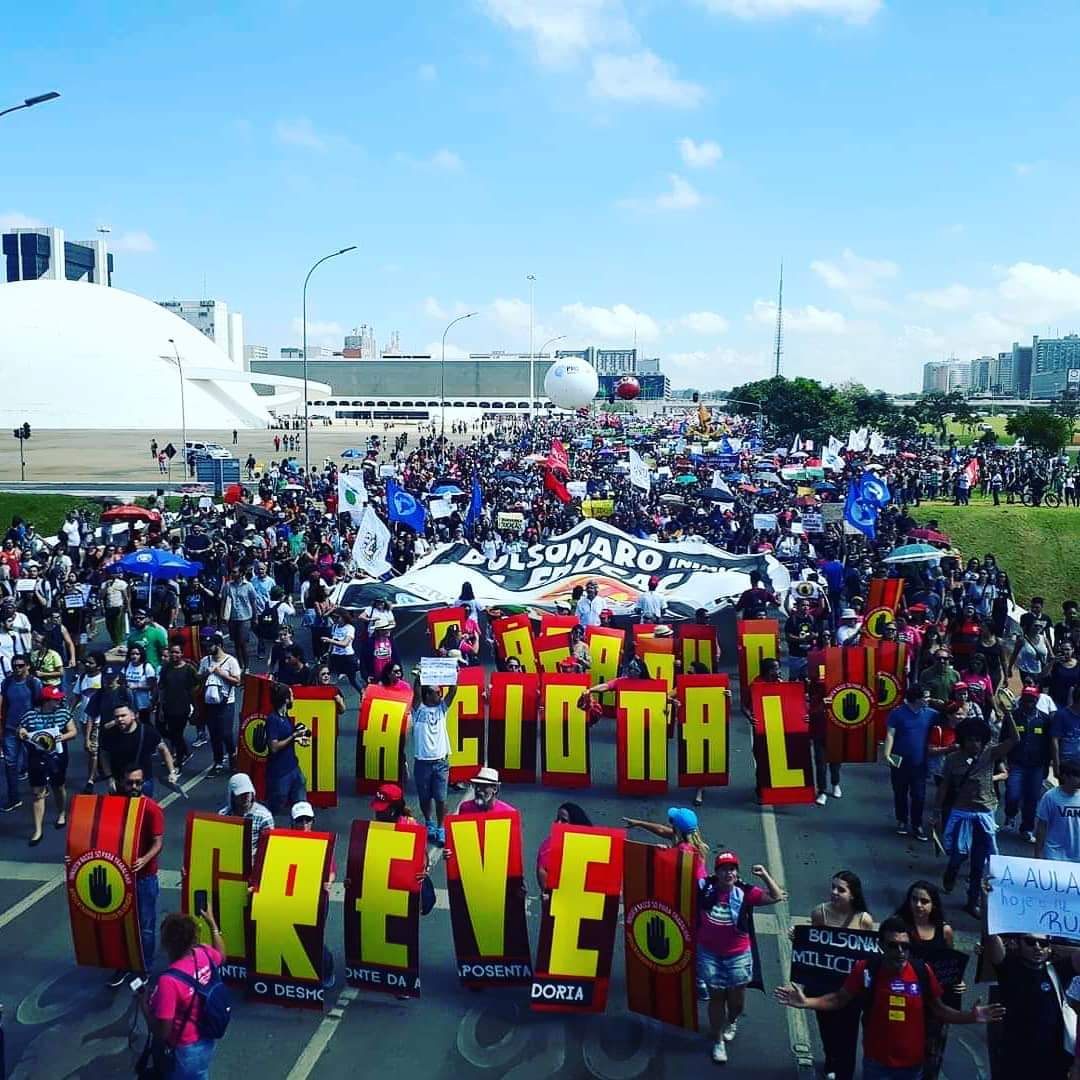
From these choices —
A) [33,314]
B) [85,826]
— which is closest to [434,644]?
[85,826]

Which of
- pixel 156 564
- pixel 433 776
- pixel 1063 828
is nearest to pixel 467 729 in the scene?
pixel 433 776

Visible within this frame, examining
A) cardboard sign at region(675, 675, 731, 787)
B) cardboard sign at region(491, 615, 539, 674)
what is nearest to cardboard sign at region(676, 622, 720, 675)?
cardboard sign at region(491, 615, 539, 674)

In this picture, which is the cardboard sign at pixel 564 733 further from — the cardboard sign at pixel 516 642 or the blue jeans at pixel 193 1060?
the blue jeans at pixel 193 1060

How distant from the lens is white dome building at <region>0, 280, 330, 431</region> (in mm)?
87875

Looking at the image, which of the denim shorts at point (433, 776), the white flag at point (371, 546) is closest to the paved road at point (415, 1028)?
the denim shorts at point (433, 776)

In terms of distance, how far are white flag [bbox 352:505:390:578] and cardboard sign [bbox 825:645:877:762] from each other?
28.4 feet

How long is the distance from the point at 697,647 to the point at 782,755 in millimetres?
3260

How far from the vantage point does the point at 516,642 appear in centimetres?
1302

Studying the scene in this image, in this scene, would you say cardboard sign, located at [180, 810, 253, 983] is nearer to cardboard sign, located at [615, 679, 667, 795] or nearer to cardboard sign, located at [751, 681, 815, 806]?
cardboard sign, located at [615, 679, 667, 795]

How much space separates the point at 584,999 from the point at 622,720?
3.74 m

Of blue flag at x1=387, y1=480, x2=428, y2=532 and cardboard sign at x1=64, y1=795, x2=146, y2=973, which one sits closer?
cardboard sign at x1=64, y1=795, x2=146, y2=973

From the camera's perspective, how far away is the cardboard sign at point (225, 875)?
6391mm

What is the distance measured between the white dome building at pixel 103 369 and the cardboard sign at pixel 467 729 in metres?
82.6

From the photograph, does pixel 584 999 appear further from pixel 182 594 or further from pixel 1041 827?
pixel 182 594
